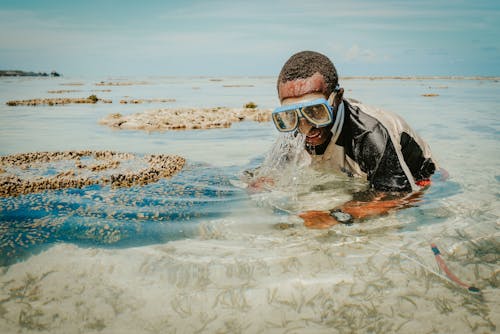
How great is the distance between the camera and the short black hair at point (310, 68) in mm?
3189

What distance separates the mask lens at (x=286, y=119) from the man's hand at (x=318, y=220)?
0.88 m

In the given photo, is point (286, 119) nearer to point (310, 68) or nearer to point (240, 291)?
point (310, 68)

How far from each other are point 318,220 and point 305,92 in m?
1.21

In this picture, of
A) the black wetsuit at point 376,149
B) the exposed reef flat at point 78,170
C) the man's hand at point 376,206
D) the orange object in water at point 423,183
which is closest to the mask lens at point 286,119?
the black wetsuit at point 376,149

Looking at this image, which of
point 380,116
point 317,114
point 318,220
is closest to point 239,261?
point 318,220

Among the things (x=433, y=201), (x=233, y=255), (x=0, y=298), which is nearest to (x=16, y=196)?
(x=0, y=298)

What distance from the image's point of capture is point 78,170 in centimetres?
500

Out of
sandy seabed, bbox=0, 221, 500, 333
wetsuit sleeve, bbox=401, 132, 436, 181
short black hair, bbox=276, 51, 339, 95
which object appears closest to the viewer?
sandy seabed, bbox=0, 221, 500, 333

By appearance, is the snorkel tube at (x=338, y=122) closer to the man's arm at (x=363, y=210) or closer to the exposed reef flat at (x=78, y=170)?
the man's arm at (x=363, y=210)

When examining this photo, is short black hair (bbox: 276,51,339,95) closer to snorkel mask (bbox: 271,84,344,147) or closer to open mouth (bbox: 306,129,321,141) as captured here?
snorkel mask (bbox: 271,84,344,147)

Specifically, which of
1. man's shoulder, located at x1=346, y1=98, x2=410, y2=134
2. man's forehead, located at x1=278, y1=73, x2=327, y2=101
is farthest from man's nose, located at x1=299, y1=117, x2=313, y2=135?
man's shoulder, located at x1=346, y1=98, x2=410, y2=134

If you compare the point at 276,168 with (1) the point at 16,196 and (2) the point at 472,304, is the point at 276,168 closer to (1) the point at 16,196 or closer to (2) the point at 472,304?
(2) the point at 472,304

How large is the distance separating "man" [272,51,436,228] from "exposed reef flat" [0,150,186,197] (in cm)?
233

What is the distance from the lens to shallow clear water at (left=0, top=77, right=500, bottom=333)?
1898 millimetres
